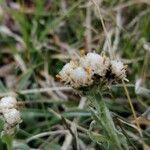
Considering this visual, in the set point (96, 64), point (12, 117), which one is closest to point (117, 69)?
point (96, 64)

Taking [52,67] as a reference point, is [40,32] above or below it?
above

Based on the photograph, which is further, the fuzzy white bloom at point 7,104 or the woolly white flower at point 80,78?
the fuzzy white bloom at point 7,104

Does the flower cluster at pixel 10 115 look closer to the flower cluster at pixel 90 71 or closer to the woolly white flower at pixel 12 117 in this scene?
the woolly white flower at pixel 12 117

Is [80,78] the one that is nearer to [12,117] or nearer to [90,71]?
[90,71]

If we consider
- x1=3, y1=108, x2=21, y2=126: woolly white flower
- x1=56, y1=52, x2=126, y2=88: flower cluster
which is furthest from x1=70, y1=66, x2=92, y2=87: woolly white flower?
x1=3, y1=108, x2=21, y2=126: woolly white flower

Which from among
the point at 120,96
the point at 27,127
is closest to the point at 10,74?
the point at 27,127

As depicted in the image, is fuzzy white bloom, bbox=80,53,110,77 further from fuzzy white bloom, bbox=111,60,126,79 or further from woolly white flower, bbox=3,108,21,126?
woolly white flower, bbox=3,108,21,126

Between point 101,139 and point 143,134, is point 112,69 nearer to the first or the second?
point 101,139

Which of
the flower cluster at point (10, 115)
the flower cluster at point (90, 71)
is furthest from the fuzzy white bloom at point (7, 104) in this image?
the flower cluster at point (90, 71)
